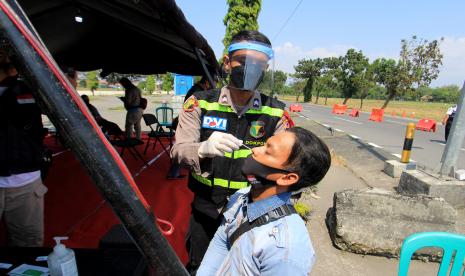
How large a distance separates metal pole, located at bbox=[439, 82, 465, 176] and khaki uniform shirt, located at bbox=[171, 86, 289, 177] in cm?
422

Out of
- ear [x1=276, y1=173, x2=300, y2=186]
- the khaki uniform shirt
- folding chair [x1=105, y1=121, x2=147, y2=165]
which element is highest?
the khaki uniform shirt

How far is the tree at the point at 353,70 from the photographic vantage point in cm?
4528

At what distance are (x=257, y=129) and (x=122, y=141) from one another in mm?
4522

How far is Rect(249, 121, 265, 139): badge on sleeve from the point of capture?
1.76 m

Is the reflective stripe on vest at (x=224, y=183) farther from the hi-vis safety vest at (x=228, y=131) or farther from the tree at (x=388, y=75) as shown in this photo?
the tree at (x=388, y=75)

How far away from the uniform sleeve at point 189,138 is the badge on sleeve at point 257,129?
0.31 m

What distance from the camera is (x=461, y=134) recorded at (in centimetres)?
473

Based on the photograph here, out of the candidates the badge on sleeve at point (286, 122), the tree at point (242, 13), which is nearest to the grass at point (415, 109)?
the tree at point (242, 13)

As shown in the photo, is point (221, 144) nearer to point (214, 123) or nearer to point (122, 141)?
point (214, 123)

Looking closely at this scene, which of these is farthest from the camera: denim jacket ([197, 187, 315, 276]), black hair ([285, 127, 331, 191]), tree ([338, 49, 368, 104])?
tree ([338, 49, 368, 104])

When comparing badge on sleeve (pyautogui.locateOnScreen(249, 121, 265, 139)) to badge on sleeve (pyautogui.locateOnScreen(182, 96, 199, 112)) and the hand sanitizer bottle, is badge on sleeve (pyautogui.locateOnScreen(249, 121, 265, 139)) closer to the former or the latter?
badge on sleeve (pyautogui.locateOnScreen(182, 96, 199, 112))

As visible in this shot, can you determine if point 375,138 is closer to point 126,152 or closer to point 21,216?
point 126,152

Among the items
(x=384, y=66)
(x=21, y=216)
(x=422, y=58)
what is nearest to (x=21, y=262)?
(x=21, y=216)

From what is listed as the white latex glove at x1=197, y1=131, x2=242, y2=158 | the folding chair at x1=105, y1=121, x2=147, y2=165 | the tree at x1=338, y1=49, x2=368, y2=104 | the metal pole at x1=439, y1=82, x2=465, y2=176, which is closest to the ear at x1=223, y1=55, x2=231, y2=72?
the white latex glove at x1=197, y1=131, x2=242, y2=158
